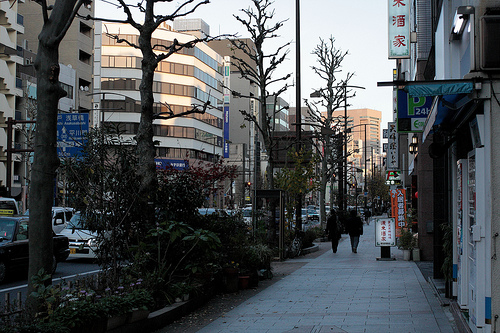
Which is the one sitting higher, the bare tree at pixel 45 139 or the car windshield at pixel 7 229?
the bare tree at pixel 45 139

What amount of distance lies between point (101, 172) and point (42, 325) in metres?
4.13

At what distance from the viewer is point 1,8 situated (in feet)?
162

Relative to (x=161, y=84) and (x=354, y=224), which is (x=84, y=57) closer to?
(x=161, y=84)

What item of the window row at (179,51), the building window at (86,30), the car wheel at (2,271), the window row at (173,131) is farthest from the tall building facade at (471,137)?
the window row at (173,131)

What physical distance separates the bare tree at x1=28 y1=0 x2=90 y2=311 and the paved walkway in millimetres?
3282

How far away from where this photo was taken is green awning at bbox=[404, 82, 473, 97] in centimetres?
685

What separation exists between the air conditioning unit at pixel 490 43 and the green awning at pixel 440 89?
35 centimetres

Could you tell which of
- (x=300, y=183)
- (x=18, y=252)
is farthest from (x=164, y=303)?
(x=300, y=183)

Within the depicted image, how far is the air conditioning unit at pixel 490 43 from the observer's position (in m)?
6.94

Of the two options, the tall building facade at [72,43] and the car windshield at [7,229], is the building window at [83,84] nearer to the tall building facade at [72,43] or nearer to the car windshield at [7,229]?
the tall building facade at [72,43]

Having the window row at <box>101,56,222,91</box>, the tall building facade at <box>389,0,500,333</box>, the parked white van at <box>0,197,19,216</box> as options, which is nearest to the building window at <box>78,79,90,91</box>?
the window row at <box>101,56,222,91</box>

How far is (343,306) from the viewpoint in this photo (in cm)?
1138

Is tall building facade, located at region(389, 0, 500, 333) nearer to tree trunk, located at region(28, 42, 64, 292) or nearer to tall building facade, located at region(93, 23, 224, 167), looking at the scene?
tree trunk, located at region(28, 42, 64, 292)

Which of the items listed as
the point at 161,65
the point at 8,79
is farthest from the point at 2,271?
the point at 161,65
